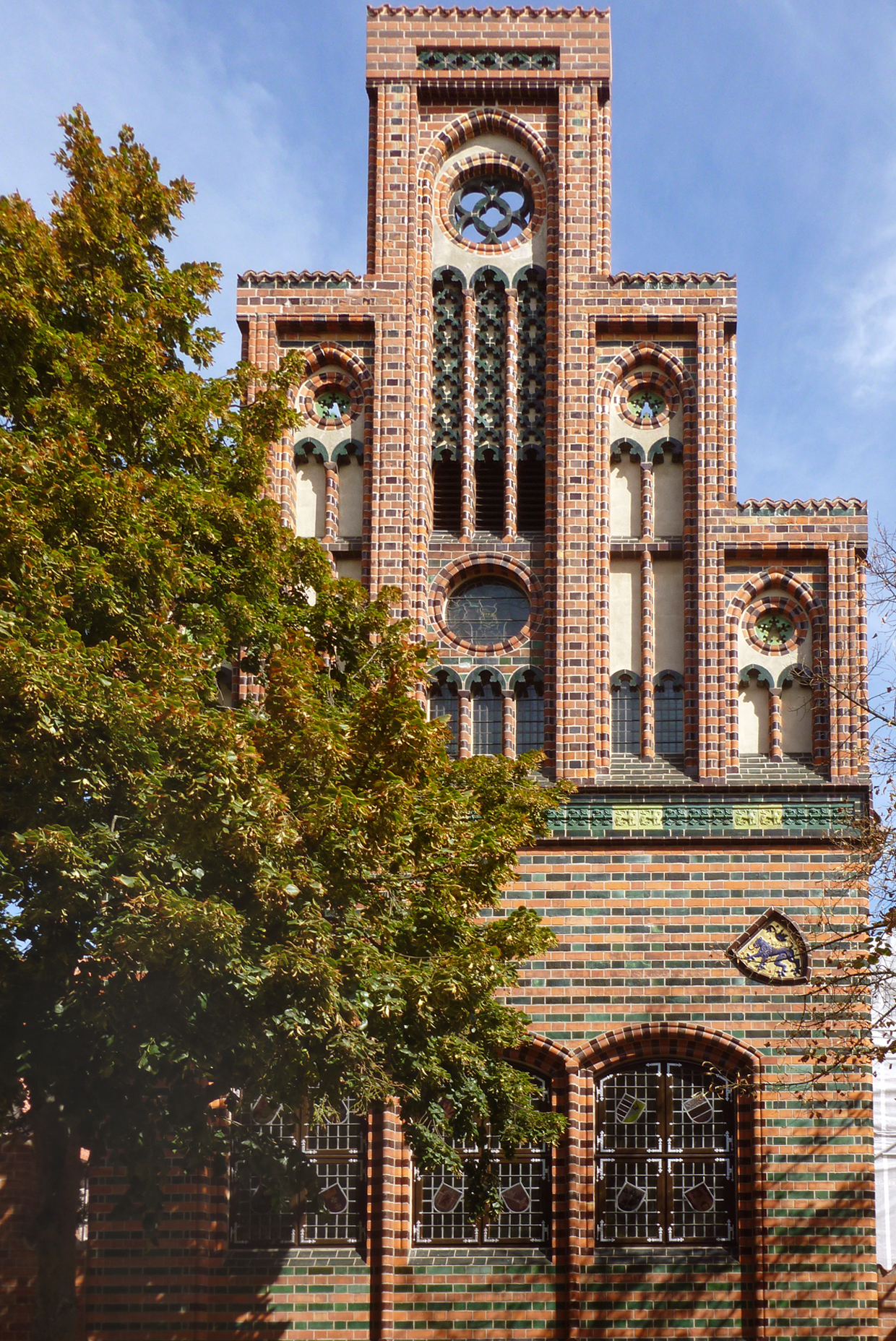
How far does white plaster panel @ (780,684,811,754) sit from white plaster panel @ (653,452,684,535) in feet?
7.35

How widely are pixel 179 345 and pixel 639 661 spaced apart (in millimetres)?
6344

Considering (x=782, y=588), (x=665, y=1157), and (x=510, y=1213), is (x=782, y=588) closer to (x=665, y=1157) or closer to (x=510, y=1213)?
(x=665, y=1157)

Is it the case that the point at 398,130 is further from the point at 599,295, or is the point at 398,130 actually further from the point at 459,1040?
the point at 459,1040

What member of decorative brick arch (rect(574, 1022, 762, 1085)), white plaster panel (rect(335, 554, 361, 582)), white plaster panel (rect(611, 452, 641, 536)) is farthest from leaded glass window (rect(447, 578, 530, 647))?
decorative brick arch (rect(574, 1022, 762, 1085))

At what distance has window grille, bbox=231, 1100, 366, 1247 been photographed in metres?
15.9

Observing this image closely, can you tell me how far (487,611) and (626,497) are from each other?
2119 millimetres

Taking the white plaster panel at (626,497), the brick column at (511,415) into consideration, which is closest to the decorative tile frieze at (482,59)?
the brick column at (511,415)

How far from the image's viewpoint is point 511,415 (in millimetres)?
17812

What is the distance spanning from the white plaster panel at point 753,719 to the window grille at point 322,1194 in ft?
19.1

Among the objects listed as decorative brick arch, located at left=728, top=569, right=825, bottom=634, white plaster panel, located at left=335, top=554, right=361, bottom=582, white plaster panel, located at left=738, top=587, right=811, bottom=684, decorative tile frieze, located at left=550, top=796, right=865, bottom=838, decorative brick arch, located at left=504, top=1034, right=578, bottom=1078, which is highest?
white plaster panel, located at left=335, top=554, right=361, bottom=582

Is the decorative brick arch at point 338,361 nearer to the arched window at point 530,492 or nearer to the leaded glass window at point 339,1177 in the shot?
the arched window at point 530,492

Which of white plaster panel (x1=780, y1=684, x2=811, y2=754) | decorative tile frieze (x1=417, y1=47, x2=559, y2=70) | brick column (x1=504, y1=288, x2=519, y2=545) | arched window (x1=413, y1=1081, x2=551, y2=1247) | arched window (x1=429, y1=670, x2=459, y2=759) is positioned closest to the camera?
arched window (x1=413, y1=1081, x2=551, y2=1247)

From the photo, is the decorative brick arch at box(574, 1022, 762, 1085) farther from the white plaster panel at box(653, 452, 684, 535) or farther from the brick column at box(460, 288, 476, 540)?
the brick column at box(460, 288, 476, 540)

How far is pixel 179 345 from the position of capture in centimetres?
1376
